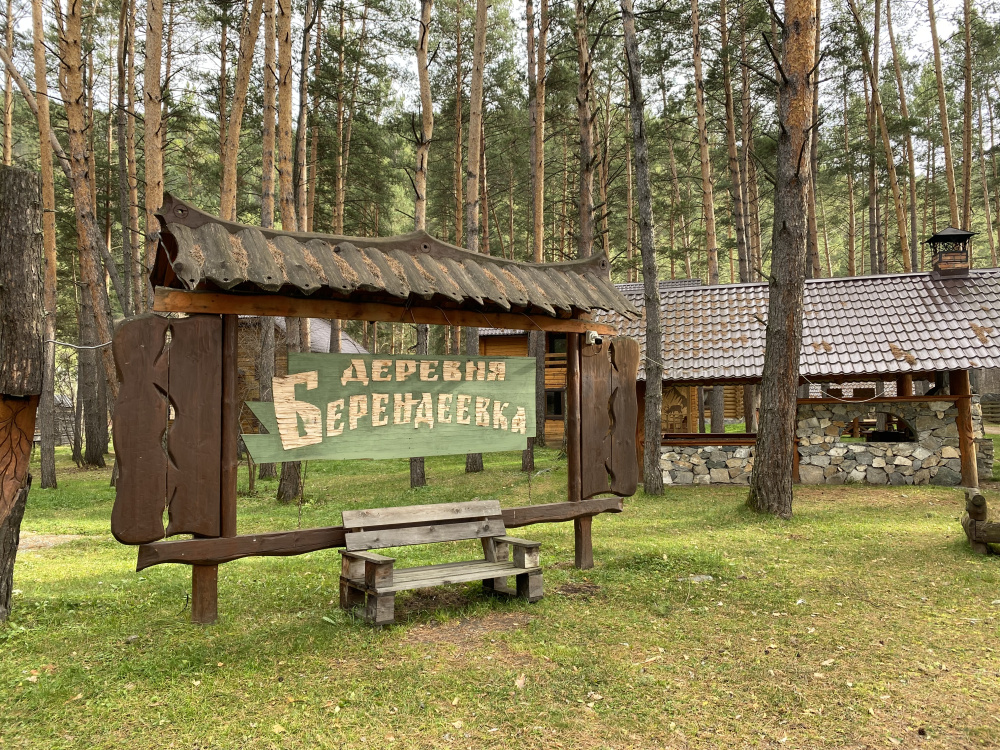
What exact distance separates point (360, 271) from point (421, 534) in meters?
2.26

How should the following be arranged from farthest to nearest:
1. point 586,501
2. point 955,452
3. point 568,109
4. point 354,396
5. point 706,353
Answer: point 568,109 < point 706,353 < point 955,452 < point 586,501 < point 354,396

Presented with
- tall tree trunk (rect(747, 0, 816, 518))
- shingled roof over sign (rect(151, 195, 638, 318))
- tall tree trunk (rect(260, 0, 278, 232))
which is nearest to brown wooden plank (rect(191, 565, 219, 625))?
shingled roof over sign (rect(151, 195, 638, 318))

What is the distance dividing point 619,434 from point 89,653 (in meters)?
4.92

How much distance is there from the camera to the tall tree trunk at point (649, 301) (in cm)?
1222

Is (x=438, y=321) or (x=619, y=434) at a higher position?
(x=438, y=321)

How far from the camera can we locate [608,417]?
7195 mm

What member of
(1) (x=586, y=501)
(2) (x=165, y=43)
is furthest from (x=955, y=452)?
(2) (x=165, y=43)

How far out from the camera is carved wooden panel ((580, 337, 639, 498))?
7070mm

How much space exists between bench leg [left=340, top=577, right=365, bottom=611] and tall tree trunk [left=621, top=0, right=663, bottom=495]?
8.10 meters

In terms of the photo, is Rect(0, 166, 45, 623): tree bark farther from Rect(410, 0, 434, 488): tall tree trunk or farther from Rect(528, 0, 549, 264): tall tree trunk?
Rect(528, 0, 549, 264): tall tree trunk

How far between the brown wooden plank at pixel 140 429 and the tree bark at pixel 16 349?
3.75ft

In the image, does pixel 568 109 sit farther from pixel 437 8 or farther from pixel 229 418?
pixel 229 418

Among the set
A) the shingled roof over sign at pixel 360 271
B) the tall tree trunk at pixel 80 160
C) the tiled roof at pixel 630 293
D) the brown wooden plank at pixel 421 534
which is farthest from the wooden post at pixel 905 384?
the tall tree trunk at pixel 80 160

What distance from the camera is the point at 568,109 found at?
81.9ft
